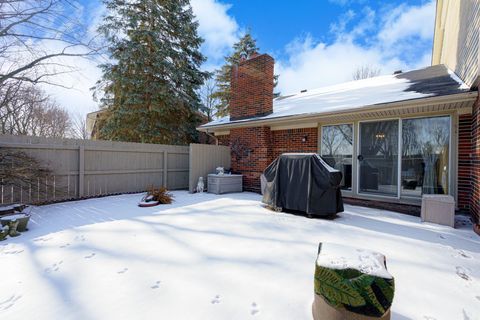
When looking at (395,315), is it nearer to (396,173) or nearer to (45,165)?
(396,173)

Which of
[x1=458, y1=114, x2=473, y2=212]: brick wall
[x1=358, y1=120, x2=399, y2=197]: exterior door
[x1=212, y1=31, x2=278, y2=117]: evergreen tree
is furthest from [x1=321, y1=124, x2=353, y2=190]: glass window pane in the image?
[x1=212, y1=31, x2=278, y2=117]: evergreen tree

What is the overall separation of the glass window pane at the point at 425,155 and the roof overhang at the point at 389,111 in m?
0.28

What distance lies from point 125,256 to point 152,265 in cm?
47

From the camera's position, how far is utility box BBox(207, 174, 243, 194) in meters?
7.63

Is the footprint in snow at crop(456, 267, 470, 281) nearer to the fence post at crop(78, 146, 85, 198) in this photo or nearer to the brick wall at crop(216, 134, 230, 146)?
the fence post at crop(78, 146, 85, 198)

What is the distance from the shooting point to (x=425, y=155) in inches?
209

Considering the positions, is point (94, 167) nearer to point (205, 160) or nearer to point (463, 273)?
point (205, 160)

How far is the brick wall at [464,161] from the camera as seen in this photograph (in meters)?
4.78

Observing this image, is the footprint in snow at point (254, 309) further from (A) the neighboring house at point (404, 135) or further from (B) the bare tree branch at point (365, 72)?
(B) the bare tree branch at point (365, 72)

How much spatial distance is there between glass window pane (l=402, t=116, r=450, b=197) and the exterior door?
0.19 meters

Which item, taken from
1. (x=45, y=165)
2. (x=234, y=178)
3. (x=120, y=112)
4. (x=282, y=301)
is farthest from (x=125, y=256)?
(x=120, y=112)

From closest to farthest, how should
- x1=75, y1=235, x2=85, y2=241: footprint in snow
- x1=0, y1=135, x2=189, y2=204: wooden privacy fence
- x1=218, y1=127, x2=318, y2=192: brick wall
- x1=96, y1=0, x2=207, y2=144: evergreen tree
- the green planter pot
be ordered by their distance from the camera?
x1=75, y1=235, x2=85, y2=241: footprint in snow → the green planter pot → x1=0, y1=135, x2=189, y2=204: wooden privacy fence → x1=218, y1=127, x2=318, y2=192: brick wall → x1=96, y1=0, x2=207, y2=144: evergreen tree

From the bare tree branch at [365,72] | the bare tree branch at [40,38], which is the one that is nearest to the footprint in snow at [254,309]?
the bare tree branch at [40,38]

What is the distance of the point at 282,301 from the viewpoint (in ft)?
6.52
